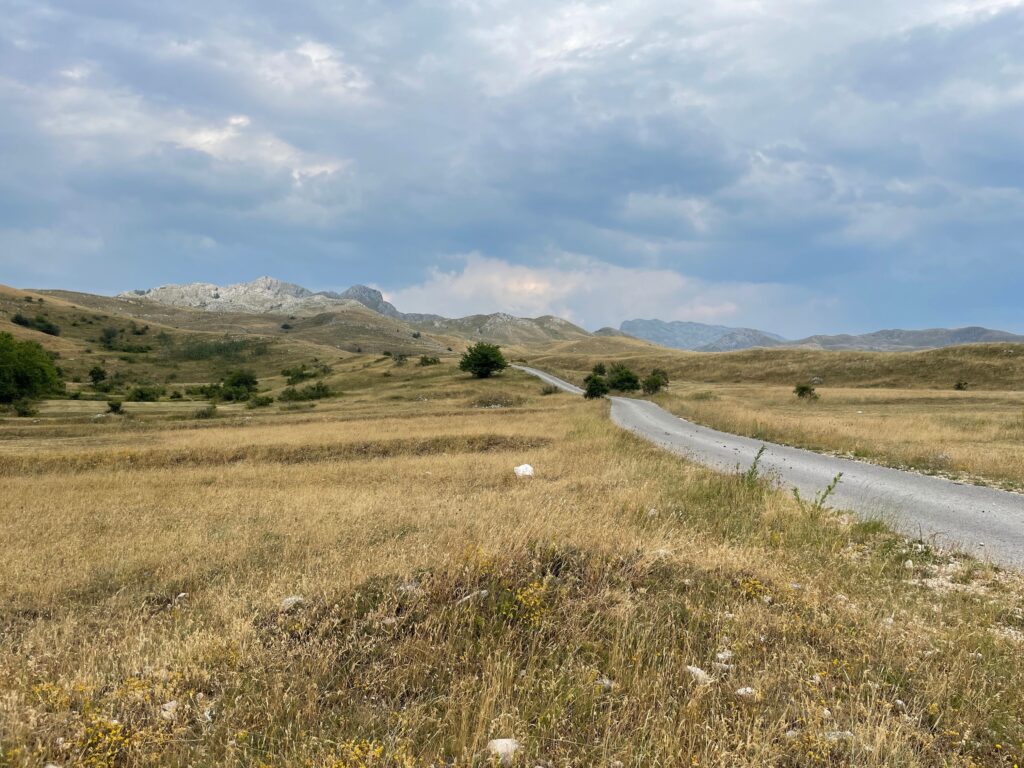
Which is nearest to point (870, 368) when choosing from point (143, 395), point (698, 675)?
point (698, 675)

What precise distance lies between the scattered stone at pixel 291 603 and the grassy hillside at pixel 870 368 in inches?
3870

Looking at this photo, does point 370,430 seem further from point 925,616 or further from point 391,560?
point 925,616

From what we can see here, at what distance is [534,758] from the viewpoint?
360 centimetres

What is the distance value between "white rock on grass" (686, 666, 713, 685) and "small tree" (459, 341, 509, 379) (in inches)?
3197

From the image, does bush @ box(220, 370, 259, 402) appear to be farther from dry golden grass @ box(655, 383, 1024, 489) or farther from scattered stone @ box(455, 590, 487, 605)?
scattered stone @ box(455, 590, 487, 605)

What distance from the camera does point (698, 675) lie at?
443 cm

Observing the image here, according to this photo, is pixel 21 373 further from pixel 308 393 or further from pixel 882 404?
pixel 882 404

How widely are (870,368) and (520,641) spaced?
110322 millimetres

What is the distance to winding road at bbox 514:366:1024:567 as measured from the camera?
8.94 m

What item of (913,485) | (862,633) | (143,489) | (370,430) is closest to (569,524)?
(862,633)

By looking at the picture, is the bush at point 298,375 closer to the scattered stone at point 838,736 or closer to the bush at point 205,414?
the bush at point 205,414

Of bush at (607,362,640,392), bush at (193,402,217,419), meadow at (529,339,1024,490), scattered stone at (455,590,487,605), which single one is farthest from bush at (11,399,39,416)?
bush at (607,362,640,392)

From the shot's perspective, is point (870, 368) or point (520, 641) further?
point (870, 368)

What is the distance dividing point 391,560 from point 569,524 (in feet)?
10.2
